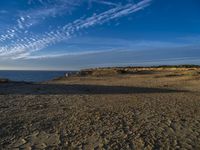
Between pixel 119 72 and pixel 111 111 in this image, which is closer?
pixel 111 111

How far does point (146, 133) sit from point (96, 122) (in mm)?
2413

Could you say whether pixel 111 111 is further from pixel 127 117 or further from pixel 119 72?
pixel 119 72

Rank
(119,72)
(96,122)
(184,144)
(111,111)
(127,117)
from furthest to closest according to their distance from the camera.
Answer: (119,72) → (111,111) → (127,117) → (96,122) → (184,144)

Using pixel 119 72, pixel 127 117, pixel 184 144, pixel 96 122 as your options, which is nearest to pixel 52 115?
pixel 96 122

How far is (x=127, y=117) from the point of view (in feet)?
44.9

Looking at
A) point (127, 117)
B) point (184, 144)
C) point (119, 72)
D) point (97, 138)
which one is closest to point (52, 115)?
point (127, 117)

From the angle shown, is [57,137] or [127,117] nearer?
[57,137]

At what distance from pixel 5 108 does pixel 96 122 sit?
573 centimetres

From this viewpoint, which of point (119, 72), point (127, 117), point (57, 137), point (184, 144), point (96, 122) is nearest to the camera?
point (184, 144)

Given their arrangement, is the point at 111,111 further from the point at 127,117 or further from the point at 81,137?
the point at 81,137

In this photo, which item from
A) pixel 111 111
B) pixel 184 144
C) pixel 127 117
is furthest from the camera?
pixel 111 111

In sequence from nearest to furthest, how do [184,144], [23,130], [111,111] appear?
1. [184,144]
2. [23,130]
3. [111,111]

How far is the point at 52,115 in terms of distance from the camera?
1409cm

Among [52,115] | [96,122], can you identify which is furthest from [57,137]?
[52,115]
